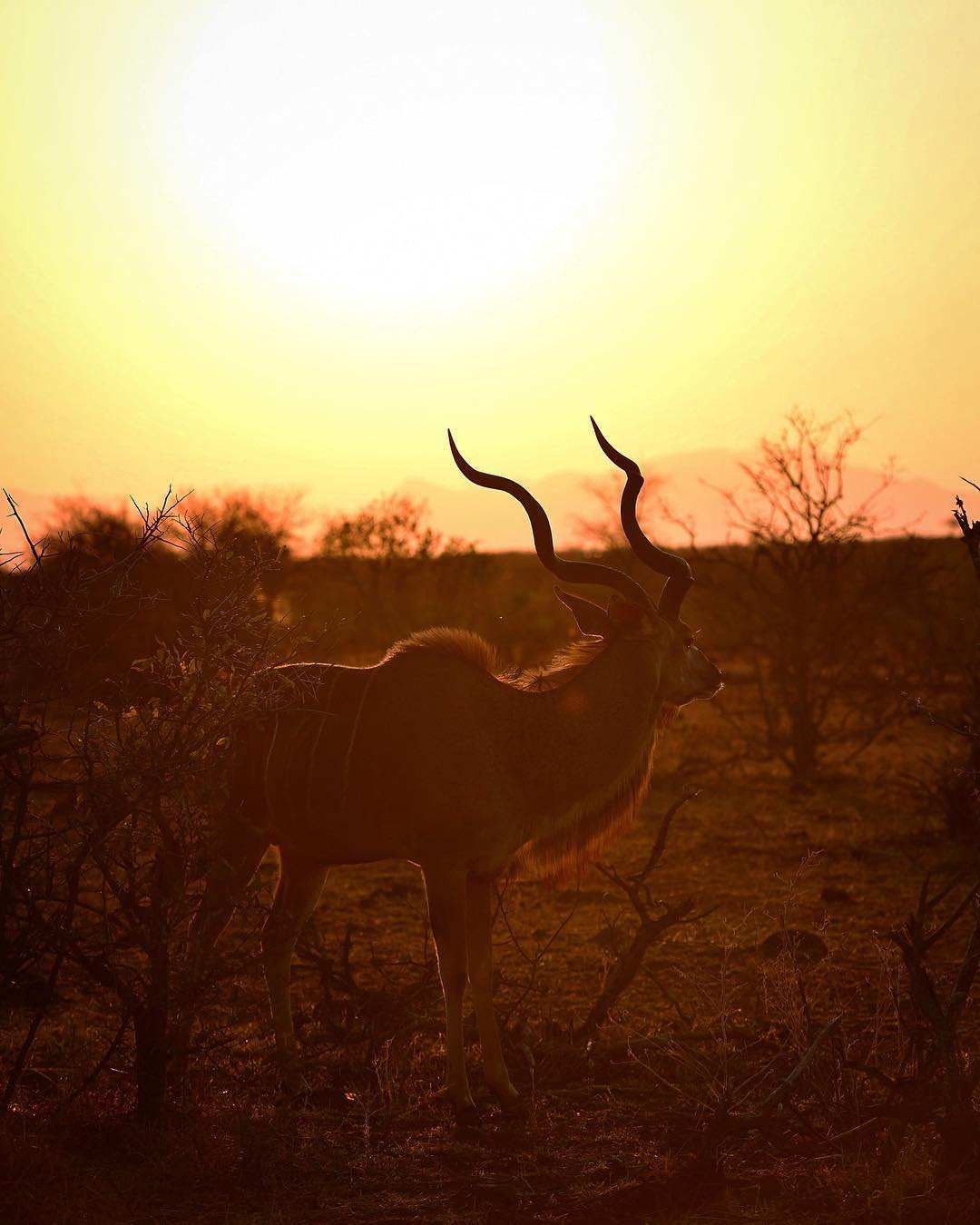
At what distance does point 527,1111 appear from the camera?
4902mm

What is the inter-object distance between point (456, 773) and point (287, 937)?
38.1 inches

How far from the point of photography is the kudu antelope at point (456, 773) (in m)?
5.04

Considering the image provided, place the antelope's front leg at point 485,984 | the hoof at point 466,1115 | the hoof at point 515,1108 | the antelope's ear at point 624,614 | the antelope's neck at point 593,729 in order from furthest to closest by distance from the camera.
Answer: the antelope's ear at point 624,614
the antelope's neck at point 593,729
the antelope's front leg at point 485,984
the hoof at point 515,1108
the hoof at point 466,1115

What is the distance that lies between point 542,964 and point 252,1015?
1.88 metres

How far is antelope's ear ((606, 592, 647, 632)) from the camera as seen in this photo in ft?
18.9

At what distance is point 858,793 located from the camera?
501 inches

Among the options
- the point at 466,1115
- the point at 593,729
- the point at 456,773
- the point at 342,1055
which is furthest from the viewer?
the point at 593,729

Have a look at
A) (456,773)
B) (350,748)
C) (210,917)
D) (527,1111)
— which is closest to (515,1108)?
(527,1111)

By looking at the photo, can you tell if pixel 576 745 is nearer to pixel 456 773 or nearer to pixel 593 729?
pixel 593 729

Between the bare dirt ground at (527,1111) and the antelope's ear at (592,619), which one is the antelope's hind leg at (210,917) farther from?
the antelope's ear at (592,619)

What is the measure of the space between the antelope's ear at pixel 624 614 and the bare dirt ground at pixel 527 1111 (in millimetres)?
1261

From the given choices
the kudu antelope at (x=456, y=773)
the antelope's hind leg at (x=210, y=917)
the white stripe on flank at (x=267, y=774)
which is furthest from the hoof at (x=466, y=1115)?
the white stripe on flank at (x=267, y=774)

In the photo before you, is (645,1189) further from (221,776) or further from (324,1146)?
(221,776)

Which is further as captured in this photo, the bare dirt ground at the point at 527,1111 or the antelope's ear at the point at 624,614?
the antelope's ear at the point at 624,614
